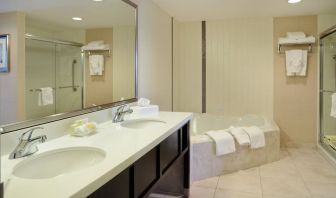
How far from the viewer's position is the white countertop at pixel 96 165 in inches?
32.5

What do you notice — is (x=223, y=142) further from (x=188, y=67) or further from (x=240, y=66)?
(x=188, y=67)

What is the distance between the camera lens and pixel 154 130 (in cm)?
172

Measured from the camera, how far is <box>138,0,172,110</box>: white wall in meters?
2.81

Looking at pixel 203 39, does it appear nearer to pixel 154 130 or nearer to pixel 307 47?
pixel 307 47

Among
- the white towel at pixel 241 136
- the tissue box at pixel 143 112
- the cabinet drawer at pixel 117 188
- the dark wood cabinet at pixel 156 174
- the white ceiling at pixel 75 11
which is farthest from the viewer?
the white towel at pixel 241 136

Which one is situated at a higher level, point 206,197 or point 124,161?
point 124,161

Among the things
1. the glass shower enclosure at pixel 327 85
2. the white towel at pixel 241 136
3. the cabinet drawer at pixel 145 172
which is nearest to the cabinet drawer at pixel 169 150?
the cabinet drawer at pixel 145 172

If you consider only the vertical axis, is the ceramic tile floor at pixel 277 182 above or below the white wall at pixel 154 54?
below

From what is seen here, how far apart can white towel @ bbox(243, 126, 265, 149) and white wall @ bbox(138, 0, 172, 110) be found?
3.84 feet

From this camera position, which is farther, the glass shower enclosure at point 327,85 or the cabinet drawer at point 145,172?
the glass shower enclosure at point 327,85

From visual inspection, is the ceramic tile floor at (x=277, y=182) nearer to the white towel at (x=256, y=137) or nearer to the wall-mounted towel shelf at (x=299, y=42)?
the white towel at (x=256, y=137)

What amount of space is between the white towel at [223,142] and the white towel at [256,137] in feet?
0.90

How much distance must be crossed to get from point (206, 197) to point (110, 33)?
1.76 meters

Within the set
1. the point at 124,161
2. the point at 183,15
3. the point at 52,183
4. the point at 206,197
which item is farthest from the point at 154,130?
the point at 183,15
